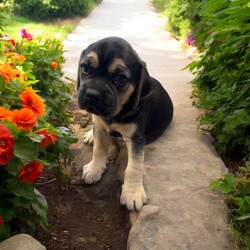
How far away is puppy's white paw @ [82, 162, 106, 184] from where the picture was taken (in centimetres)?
377

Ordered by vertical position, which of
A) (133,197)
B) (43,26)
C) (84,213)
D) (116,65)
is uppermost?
(116,65)

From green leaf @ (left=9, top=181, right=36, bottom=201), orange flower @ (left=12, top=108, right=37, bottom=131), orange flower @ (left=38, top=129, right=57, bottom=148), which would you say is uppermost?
orange flower @ (left=12, top=108, right=37, bottom=131)

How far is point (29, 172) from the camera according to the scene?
7.75 feet

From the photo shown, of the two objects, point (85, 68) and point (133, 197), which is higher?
point (85, 68)

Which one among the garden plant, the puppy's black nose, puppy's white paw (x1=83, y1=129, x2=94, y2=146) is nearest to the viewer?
the garden plant

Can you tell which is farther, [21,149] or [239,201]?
[239,201]

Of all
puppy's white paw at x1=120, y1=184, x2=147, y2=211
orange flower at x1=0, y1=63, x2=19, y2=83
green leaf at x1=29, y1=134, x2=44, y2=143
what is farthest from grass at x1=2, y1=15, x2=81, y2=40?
green leaf at x1=29, y1=134, x2=44, y2=143

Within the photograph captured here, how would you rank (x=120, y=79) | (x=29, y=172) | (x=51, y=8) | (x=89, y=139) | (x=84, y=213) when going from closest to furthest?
1. (x=29, y=172)
2. (x=120, y=79)
3. (x=84, y=213)
4. (x=89, y=139)
5. (x=51, y=8)

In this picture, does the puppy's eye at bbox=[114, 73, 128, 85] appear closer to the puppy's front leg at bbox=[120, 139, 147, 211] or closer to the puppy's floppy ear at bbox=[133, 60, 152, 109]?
the puppy's floppy ear at bbox=[133, 60, 152, 109]

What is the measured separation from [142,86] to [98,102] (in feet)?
1.75

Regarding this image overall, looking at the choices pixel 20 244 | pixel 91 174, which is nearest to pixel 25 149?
pixel 20 244

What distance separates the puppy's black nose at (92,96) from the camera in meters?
3.21

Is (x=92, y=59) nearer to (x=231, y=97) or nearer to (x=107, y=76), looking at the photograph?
(x=107, y=76)

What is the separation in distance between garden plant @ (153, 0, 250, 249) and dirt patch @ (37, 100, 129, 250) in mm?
935
